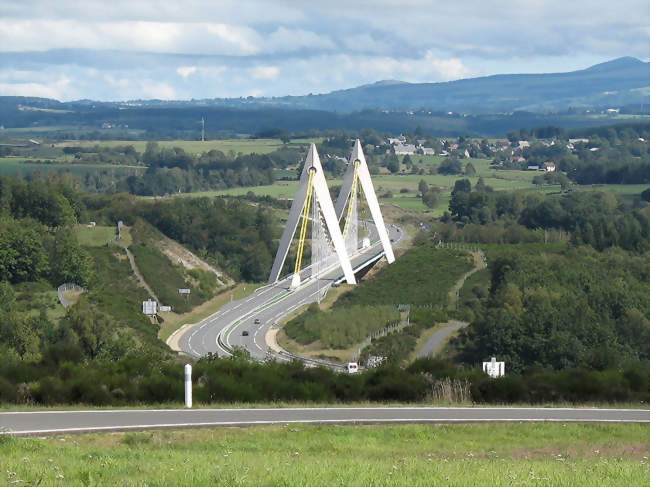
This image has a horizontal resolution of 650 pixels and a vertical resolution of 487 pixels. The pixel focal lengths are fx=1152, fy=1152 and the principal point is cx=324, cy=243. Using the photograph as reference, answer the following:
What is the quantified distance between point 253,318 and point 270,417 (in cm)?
3790

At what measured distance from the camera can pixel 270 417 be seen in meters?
16.9

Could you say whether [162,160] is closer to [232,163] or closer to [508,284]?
[232,163]

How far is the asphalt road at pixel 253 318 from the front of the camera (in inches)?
1885

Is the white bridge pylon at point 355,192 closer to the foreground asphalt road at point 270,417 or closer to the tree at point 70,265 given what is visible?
the tree at point 70,265

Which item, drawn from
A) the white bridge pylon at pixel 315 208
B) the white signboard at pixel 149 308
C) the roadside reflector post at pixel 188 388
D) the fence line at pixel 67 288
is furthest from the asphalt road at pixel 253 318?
the roadside reflector post at pixel 188 388

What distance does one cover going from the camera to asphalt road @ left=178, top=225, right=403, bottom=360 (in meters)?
47.9

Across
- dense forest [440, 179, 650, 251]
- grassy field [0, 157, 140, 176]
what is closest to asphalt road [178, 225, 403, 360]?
dense forest [440, 179, 650, 251]

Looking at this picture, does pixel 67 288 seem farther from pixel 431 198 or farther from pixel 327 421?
pixel 431 198

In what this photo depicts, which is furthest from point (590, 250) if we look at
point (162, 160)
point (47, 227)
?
point (162, 160)

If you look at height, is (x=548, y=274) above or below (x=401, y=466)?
below

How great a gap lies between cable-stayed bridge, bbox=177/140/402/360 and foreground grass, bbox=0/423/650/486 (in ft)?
93.4

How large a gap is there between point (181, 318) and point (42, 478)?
45.5 meters

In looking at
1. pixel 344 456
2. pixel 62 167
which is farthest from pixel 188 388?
pixel 62 167

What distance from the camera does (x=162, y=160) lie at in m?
160
